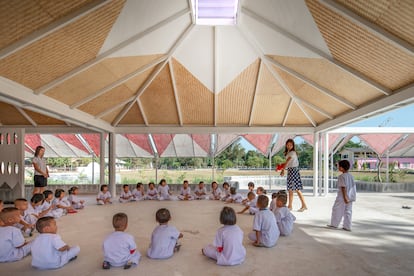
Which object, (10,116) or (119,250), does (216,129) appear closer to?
(10,116)

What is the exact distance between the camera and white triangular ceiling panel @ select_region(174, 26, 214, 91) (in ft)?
32.1

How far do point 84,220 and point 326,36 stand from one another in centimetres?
774

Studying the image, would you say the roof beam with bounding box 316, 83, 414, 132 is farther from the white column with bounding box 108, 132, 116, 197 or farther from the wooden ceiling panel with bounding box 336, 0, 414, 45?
the white column with bounding box 108, 132, 116, 197

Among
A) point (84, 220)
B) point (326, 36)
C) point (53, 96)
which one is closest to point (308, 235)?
point (326, 36)

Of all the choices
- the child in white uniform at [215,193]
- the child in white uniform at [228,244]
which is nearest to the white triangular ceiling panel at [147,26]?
the child in white uniform at [228,244]

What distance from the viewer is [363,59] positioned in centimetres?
712

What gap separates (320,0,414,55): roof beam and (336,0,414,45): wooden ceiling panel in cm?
5

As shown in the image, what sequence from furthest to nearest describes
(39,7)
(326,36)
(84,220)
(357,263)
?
(84,220) < (326,36) < (39,7) < (357,263)

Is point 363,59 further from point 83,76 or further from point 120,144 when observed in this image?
point 120,144

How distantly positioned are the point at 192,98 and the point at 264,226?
8201mm

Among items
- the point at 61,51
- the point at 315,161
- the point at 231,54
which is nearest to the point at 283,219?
the point at 61,51

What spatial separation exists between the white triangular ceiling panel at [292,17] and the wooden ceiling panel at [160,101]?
14.8ft

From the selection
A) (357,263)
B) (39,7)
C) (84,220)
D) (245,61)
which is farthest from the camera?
(245,61)

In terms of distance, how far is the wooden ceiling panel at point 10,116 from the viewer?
12.5m
